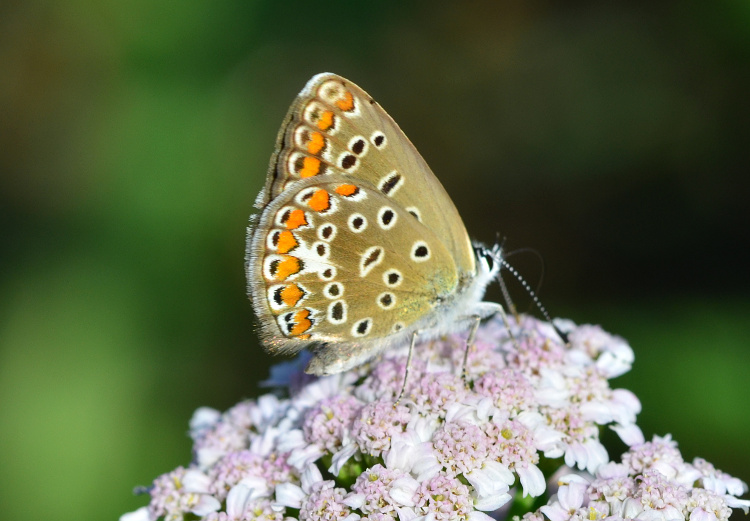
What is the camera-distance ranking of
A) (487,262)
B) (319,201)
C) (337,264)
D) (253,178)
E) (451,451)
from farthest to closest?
(253,178) → (487,262) → (337,264) → (319,201) → (451,451)

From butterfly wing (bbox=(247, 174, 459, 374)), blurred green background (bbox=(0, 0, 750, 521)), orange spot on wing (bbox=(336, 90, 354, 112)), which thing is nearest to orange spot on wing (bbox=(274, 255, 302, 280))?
butterfly wing (bbox=(247, 174, 459, 374))

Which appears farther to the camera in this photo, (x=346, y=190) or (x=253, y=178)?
(x=253, y=178)

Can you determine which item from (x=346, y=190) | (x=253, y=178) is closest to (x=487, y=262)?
(x=346, y=190)

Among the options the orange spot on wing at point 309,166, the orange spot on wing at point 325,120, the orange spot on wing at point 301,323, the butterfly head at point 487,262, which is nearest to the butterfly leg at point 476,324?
the butterfly head at point 487,262

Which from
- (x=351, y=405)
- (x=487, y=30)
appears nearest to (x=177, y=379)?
(x=351, y=405)

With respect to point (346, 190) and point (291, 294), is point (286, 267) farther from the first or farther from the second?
point (346, 190)
